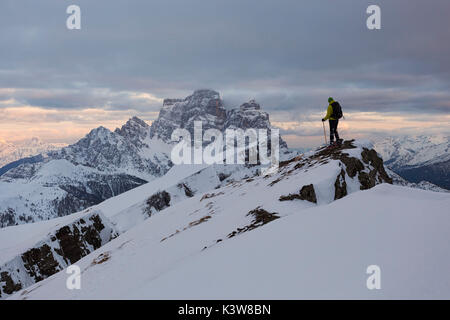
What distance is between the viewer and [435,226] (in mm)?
8883

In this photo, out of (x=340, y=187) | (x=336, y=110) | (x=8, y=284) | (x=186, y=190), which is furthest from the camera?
(x=186, y=190)

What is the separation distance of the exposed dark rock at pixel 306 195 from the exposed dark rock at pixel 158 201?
134 m

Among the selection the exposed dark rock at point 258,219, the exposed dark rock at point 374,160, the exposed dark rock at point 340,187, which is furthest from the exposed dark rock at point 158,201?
the exposed dark rock at point 258,219

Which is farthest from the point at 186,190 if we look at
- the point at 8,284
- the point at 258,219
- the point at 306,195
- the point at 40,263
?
the point at 258,219

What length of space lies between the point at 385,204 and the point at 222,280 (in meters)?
7.52

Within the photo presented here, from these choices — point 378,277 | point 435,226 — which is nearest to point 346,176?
point 435,226

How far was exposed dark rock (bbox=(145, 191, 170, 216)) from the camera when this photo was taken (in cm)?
15393

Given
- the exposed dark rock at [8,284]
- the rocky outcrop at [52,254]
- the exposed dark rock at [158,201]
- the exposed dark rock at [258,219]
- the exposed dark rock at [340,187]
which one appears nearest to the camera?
the exposed dark rock at [258,219]

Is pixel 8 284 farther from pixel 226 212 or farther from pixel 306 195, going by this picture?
pixel 306 195

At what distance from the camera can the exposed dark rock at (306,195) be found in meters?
22.7

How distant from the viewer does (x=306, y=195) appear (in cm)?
2278

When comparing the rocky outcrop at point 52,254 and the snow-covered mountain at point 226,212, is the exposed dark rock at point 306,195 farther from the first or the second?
the rocky outcrop at point 52,254

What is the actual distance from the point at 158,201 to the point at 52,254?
389 ft
